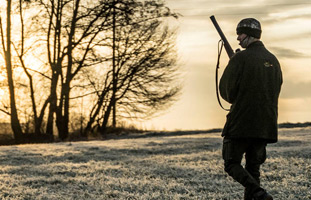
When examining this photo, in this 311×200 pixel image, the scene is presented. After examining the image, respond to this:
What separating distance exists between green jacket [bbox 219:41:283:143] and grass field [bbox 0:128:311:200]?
2793 millimetres

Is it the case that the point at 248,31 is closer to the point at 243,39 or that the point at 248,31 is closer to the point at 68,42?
the point at 243,39

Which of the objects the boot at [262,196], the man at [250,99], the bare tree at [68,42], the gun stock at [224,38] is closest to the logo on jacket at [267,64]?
the man at [250,99]

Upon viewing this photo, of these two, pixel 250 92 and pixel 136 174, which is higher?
pixel 250 92

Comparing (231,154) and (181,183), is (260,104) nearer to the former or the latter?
(231,154)

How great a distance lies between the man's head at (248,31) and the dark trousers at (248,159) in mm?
1222

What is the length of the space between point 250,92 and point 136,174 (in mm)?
6156

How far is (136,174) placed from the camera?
11.4 meters

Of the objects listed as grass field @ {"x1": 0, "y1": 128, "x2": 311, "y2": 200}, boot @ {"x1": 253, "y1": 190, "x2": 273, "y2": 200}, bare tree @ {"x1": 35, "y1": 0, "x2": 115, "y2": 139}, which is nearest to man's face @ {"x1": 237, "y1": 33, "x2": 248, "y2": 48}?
boot @ {"x1": 253, "y1": 190, "x2": 273, "y2": 200}

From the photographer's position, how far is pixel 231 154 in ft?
19.5

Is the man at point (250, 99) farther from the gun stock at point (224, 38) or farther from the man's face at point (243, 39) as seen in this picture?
the gun stock at point (224, 38)

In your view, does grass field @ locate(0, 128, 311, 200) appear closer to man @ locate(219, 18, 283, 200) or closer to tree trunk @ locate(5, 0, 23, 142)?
man @ locate(219, 18, 283, 200)

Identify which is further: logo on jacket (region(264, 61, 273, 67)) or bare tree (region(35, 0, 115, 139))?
bare tree (region(35, 0, 115, 139))

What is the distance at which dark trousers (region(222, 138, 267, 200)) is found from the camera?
19.2 feet

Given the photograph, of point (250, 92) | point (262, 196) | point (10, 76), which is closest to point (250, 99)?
point (250, 92)
